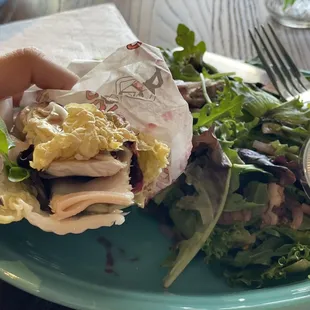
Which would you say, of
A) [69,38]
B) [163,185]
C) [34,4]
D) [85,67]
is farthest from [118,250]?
[34,4]

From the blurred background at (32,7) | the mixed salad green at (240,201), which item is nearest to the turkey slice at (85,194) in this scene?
the mixed salad green at (240,201)

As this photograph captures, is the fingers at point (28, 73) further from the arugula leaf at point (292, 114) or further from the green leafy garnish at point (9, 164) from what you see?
the arugula leaf at point (292, 114)

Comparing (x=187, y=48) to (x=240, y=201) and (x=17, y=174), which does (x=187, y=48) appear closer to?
(x=240, y=201)

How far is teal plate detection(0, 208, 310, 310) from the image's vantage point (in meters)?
0.52

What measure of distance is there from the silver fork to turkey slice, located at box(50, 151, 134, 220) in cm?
37

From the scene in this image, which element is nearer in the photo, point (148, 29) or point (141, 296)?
point (141, 296)

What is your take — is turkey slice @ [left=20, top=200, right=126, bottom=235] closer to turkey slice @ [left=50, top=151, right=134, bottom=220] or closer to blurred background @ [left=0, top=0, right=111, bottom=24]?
turkey slice @ [left=50, top=151, right=134, bottom=220]

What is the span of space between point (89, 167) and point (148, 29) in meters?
0.63

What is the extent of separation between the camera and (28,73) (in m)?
0.61

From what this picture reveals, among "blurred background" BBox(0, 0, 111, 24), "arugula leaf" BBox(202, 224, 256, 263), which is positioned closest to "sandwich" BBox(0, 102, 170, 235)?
"arugula leaf" BBox(202, 224, 256, 263)

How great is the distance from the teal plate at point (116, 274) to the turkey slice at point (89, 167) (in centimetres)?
10

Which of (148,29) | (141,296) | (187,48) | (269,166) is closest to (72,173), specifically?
(141,296)

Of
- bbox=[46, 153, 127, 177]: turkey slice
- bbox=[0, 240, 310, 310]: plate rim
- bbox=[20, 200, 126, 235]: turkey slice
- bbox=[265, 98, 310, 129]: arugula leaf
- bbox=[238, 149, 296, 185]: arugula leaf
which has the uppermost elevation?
bbox=[46, 153, 127, 177]: turkey slice

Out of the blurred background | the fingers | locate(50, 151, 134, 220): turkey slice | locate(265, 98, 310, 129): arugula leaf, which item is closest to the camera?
locate(50, 151, 134, 220): turkey slice
